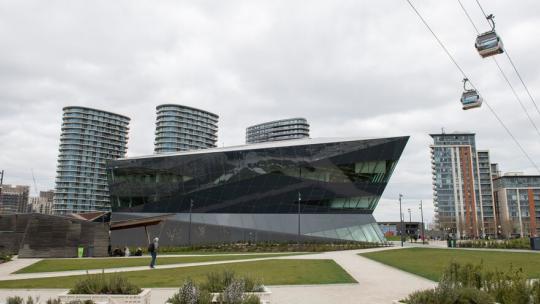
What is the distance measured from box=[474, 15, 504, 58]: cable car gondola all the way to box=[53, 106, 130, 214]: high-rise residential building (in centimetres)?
17238

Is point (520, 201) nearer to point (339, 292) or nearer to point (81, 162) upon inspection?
point (81, 162)

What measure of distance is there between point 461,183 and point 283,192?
140 meters

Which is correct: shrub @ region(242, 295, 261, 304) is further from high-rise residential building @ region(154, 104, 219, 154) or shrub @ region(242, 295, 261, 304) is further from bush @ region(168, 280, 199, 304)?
high-rise residential building @ region(154, 104, 219, 154)

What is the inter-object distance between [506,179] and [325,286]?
618ft

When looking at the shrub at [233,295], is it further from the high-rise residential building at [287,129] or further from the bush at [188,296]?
the high-rise residential building at [287,129]

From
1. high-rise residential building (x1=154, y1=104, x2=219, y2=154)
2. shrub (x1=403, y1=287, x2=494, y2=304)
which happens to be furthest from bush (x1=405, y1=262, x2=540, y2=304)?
high-rise residential building (x1=154, y1=104, x2=219, y2=154)

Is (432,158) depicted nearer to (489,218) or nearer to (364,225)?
(489,218)

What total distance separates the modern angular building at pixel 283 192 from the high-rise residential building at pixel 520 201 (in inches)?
4979

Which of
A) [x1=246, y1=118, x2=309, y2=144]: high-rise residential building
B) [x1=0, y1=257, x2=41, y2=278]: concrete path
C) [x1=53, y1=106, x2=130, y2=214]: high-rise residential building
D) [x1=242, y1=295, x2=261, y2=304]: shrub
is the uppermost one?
[x1=246, y1=118, x2=309, y2=144]: high-rise residential building

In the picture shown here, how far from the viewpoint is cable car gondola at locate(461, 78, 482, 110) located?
14898 mm

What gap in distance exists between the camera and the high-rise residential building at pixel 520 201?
162 meters

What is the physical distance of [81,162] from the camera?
541ft

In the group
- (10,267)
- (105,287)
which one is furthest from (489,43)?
(10,267)

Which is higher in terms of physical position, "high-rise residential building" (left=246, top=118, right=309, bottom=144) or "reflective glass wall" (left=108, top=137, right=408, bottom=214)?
"high-rise residential building" (left=246, top=118, right=309, bottom=144)
